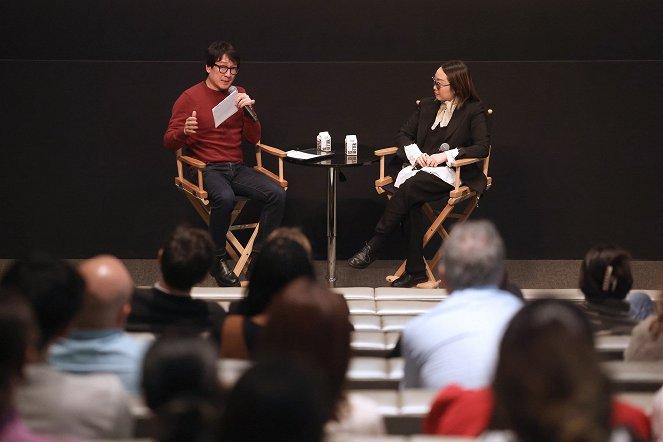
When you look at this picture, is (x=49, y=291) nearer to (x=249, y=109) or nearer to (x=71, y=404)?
(x=71, y=404)

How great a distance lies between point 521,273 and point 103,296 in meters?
4.14

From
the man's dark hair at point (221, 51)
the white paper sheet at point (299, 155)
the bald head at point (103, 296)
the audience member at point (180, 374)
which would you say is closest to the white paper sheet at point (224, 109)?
the man's dark hair at point (221, 51)

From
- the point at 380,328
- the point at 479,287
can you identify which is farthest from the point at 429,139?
the point at 479,287

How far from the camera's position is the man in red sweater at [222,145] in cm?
579

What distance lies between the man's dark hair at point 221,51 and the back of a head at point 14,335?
3870 mm

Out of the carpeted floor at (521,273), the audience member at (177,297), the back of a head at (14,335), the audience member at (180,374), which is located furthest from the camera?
the carpeted floor at (521,273)

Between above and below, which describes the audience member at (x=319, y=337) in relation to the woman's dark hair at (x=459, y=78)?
below

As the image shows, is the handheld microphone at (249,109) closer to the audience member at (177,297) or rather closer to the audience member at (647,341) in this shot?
the audience member at (177,297)

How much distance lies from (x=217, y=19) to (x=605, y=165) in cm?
284

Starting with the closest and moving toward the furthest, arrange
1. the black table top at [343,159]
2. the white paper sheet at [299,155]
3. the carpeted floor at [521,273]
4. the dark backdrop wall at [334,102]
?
the black table top at [343,159] → the white paper sheet at [299,155] → the carpeted floor at [521,273] → the dark backdrop wall at [334,102]

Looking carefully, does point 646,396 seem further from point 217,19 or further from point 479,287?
point 217,19

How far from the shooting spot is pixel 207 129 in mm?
5949

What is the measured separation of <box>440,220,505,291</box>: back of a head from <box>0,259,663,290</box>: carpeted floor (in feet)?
9.86

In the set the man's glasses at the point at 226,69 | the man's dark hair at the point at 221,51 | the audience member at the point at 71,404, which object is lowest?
the audience member at the point at 71,404
